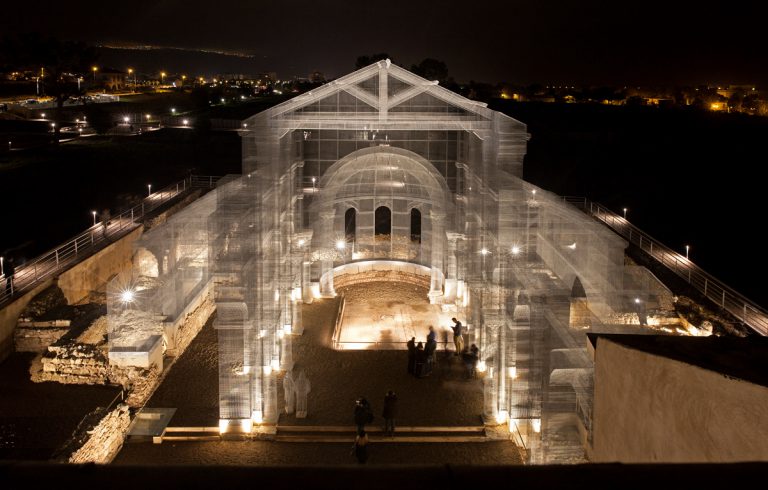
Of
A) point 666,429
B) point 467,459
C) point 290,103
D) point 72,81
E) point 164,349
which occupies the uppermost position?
point 72,81

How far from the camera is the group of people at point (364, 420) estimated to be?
12828 mm

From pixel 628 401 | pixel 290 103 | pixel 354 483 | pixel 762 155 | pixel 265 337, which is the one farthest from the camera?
pixel 762 155

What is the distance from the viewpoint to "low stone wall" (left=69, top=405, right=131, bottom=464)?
12.0 m

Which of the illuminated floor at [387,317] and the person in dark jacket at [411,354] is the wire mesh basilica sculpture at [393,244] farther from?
the person in dark jacket at [411,354]

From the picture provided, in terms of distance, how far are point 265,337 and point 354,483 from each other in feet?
46.0

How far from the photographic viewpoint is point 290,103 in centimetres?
1761

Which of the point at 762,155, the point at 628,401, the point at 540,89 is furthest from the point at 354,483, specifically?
the point at 540,89

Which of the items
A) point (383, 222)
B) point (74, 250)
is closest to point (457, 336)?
point (74, 250)

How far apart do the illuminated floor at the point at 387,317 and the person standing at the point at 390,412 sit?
15.5 feet

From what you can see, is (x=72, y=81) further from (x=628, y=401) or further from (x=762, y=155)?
(x=628, y=401)

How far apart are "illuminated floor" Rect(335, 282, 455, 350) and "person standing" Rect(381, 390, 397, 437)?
4738 mm

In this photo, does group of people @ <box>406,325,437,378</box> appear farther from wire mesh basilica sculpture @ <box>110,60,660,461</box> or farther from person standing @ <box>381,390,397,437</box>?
person standing @ <box>381,390,397,437</box>

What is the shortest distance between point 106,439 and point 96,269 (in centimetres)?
1071

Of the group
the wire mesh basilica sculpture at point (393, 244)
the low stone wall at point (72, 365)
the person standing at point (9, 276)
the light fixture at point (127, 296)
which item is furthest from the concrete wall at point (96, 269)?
the low stone wall at point (72, 365)
